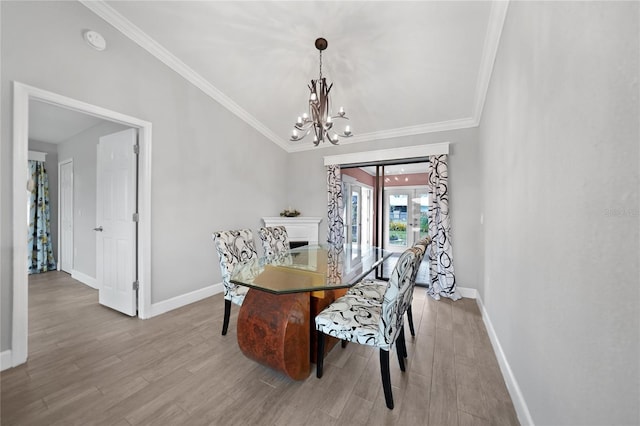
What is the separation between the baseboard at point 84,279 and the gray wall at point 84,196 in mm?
52

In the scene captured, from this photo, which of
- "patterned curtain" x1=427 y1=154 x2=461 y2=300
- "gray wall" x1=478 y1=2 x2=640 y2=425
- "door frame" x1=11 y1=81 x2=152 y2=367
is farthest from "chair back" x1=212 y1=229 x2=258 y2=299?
"patterned curtain" x1=427 y1=154 x2=461 y2=300

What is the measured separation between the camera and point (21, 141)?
1903mm

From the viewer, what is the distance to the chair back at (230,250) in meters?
2.33

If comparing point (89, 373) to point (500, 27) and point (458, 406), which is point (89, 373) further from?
point (500, 27)

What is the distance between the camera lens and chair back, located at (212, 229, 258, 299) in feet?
7.66

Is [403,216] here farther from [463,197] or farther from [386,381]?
[386,381]

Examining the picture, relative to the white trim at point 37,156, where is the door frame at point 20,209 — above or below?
below

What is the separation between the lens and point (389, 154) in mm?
3887

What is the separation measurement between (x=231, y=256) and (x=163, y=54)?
2542 millimetres

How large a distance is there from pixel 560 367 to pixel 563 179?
779 mm

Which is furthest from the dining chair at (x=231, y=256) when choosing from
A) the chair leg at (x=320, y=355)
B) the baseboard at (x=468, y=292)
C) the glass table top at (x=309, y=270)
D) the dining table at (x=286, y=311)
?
the baseboard at (x=468, y=292)

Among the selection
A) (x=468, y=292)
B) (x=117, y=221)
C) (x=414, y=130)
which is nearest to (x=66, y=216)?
(x=117, y=221)

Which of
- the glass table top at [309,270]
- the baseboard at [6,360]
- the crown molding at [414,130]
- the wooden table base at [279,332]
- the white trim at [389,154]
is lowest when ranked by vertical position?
the baseboard at [6,360]

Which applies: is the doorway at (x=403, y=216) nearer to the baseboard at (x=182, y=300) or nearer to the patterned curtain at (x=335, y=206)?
→ the patterned curtain at (x=335, y=206)
